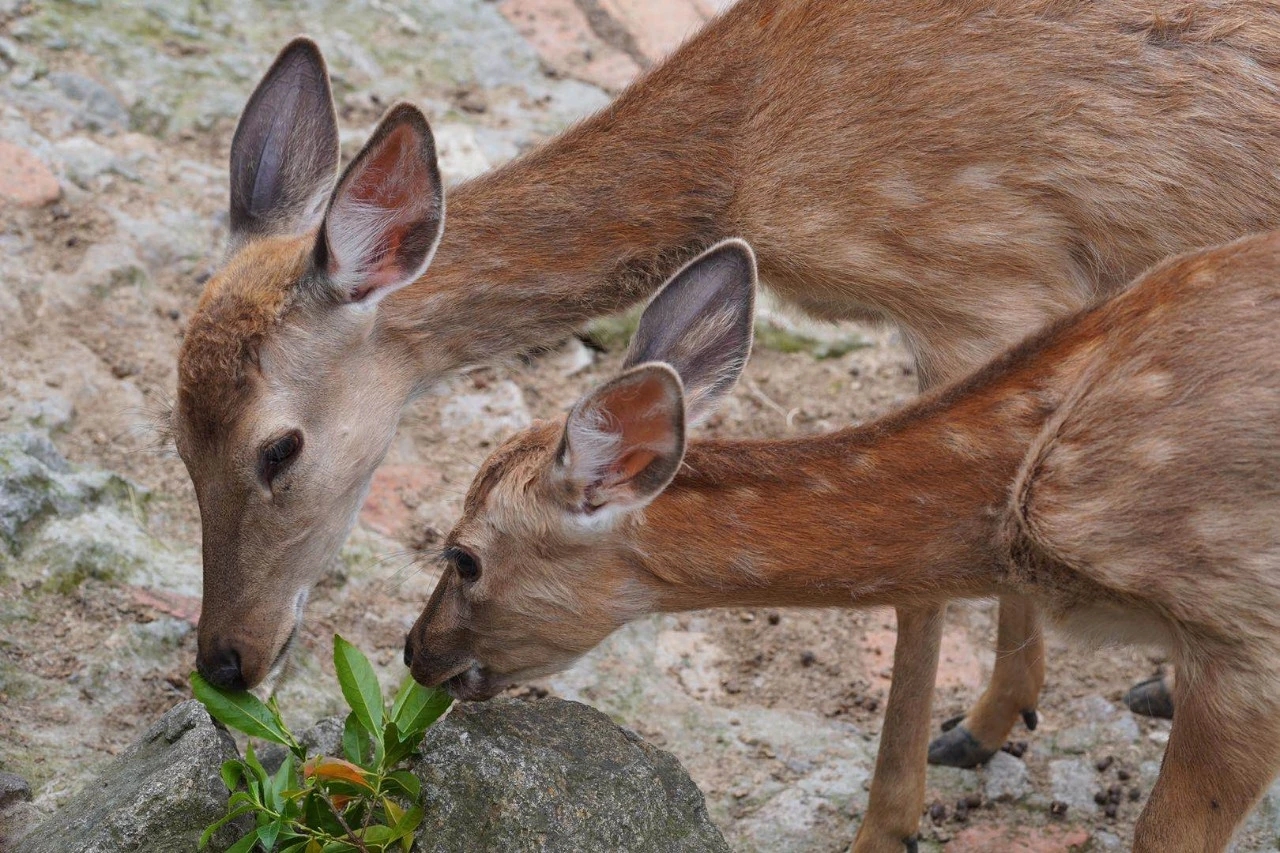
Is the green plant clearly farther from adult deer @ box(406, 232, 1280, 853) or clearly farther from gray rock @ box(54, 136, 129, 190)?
gray rock @ box(54, 136, 129, 190)

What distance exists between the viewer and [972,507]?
4.40 metres

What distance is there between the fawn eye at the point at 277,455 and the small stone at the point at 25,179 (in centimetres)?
251

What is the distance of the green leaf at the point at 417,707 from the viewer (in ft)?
14.8

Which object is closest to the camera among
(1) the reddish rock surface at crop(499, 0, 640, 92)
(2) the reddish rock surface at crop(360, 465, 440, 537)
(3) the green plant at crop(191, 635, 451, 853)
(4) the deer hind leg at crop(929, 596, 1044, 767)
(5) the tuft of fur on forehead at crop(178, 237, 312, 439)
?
(3) the green plant at crop(191, 635, 451, 853)

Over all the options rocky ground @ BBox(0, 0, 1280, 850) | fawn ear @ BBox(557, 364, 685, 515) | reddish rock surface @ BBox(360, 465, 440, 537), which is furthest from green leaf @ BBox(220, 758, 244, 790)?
reddish rock surface @ BBox(360, 465, 440, 537)

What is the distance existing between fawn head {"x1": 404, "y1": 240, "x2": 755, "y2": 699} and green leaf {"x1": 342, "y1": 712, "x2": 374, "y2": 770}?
343mm

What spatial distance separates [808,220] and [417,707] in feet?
6.72

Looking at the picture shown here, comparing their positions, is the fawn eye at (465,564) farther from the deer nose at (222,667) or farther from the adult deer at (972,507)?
the deer nose at (222,667)

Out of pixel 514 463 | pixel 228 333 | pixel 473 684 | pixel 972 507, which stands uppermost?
pixel 228 333

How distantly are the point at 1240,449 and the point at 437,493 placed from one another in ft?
11.5

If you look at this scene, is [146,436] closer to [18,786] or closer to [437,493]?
[437,493]

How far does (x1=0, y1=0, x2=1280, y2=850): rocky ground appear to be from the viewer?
5.41 meters

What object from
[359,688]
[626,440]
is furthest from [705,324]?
[359,688]

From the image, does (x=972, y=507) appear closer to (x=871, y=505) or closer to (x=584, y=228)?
(x=871, y=505)
